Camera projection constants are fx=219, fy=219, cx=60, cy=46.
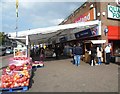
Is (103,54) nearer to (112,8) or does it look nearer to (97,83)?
(112,8)

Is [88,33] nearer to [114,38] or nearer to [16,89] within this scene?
[114,38]

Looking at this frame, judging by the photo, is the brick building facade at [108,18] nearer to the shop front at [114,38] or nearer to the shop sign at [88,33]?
the shop front at [114,38]

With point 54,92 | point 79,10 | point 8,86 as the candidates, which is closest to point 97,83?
point 54,92

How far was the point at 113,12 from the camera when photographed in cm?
2134

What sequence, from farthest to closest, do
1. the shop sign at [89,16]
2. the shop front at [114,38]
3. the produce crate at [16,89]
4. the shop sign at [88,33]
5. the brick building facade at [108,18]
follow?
the shop sign at [89,16]
the shop sign at [88,33]
the shop front at [114,38]
the brick building facade at [108,18]
the produce crate at [16,89]

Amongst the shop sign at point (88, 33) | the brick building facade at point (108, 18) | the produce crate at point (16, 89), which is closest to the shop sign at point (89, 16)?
the brick building facade at point (108, 18)

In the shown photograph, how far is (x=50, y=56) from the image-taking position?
29484mm

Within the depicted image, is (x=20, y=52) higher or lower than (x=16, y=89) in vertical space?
higher

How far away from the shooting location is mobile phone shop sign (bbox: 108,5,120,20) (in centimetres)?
2098

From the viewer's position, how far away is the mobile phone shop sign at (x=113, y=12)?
20984 mm

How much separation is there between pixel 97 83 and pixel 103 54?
9.92 meters

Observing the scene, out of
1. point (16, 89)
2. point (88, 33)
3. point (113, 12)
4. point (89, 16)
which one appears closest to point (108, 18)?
point (113, 12)

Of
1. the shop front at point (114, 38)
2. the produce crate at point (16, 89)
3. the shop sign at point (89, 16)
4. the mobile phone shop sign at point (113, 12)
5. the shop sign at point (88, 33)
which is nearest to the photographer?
the produce crate at point (16, 89)

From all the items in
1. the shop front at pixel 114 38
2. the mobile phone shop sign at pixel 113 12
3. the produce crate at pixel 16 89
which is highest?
the mobile phone shop sign at pixel 113 12
